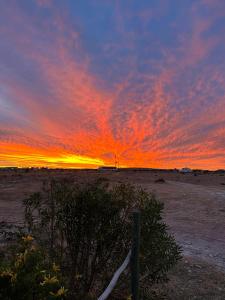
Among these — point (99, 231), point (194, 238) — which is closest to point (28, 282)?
point (99, 231)

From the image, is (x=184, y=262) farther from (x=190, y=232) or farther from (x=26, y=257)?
(x=26, y=257)

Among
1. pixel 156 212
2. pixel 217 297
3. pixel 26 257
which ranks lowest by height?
pixel 217 297

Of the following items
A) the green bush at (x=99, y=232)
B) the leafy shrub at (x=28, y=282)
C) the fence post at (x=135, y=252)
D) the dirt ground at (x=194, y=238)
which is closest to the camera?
the leafy shrub at (x=28, y=282)

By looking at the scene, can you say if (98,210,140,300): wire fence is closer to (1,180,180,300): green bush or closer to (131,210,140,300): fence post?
(131,210,140,300): fence post

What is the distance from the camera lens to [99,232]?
4781 mm

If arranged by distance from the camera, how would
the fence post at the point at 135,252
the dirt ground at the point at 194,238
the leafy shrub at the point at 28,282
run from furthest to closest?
the dirt ground at the point at 194,238 → the fence post at the point at 135,252 → the leafy shrub at the point at 28,282

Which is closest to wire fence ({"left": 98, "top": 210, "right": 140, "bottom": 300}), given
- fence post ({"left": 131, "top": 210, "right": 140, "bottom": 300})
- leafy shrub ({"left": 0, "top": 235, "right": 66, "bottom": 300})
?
fence post ({"left": 131, "top": 210, "right": 140, "bottom": 300})

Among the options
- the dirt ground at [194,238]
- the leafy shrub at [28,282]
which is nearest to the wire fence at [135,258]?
the leafy shrub at [28,282]

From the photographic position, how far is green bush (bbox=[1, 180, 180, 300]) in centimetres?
471

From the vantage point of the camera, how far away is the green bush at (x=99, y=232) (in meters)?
4.71

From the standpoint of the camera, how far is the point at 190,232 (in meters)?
13.2

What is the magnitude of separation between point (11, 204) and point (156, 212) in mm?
16378

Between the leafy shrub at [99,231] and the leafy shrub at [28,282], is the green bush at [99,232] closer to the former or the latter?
the leafy shrub at [99,231]

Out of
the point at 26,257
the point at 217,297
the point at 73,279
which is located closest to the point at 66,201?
the point at 73,279
